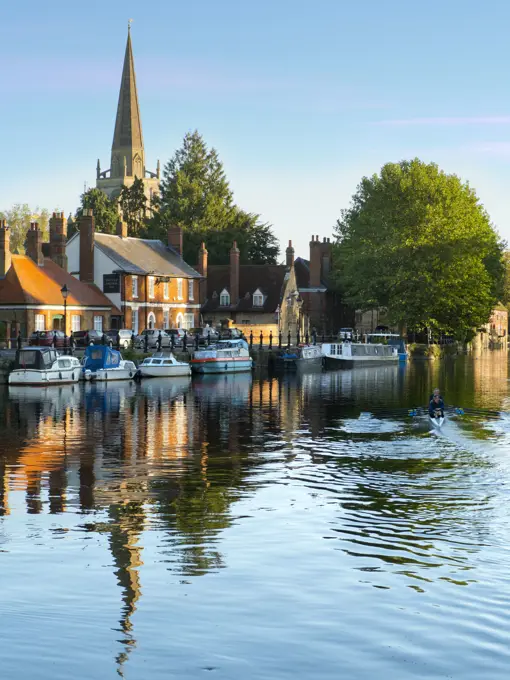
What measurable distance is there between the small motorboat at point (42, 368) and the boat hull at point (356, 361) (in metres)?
33.9

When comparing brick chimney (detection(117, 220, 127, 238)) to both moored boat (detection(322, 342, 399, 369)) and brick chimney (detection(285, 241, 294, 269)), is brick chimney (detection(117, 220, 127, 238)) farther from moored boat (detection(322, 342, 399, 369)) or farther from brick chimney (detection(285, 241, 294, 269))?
moored boat (detection(322, 342, 399, 369))

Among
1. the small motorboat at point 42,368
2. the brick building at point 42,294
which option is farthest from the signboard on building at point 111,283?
the small motorboat at point 42,368

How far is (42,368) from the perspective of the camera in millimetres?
65250

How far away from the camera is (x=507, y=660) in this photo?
536 inches

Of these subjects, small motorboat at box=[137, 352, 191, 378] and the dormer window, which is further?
the dormer window

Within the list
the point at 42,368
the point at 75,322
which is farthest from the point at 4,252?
the point at 42,368

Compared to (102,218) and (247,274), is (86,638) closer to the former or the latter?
(247,274)

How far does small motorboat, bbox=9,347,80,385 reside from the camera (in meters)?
64.8

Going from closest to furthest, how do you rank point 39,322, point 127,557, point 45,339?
point 127,557 < point 45,339 < point 39,322

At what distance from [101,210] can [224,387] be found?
70.5m

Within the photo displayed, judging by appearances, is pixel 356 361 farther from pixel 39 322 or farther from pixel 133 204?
pixel 133 204

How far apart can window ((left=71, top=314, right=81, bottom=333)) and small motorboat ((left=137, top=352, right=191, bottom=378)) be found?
15.6m

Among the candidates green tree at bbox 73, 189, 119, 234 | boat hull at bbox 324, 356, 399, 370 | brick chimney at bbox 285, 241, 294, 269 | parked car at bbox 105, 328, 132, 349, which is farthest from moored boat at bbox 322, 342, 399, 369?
green tree at bbox 73, 189, 119, 234

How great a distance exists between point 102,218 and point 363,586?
4711 inches
